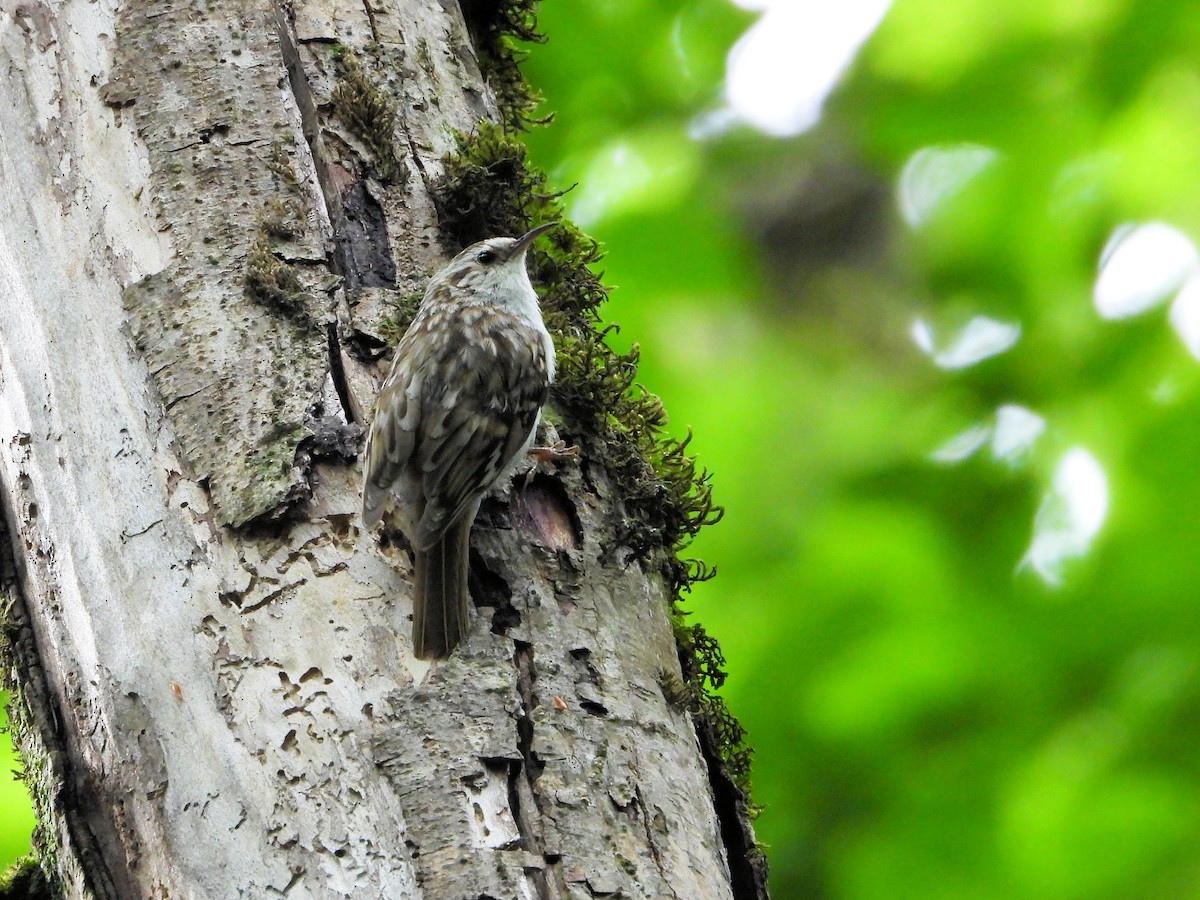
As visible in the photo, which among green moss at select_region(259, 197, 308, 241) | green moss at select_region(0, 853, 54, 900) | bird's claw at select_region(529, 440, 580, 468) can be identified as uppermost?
green moss at select_region(259, 197, 308, 241)

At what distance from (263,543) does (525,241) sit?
104 cm

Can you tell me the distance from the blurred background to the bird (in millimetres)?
504

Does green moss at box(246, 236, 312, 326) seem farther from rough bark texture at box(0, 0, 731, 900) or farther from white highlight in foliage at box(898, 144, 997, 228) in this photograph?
white highlight in foliage at box(898, 144, 997, 228)

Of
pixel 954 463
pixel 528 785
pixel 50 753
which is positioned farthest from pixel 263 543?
pixel 954 463

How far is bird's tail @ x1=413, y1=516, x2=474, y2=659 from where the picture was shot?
1.87m

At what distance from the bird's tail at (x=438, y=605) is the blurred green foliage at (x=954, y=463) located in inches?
54.5

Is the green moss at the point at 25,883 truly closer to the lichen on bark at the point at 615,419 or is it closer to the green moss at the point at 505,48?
the lichen on bark at the point at 615,419

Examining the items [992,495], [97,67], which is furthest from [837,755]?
[97,67]

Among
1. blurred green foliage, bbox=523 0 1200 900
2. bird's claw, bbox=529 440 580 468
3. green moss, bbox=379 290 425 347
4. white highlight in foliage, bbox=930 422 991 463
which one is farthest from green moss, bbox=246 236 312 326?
white highlight in foliage, bbox=930 422 991 463

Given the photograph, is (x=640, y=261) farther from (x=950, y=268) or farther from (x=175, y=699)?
(x=175, y=699)

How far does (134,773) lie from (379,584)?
0.45 m

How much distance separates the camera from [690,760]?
6.61 ft

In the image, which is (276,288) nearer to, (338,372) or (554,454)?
(338,372)

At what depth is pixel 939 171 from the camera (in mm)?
3539
